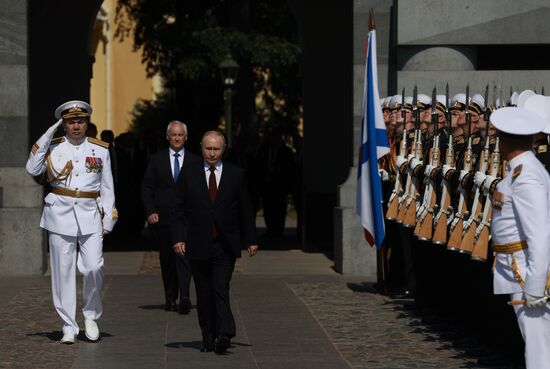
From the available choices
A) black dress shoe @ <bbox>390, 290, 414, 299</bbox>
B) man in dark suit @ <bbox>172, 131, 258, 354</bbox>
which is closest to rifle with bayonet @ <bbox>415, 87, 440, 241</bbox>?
man in dark suit @ <bbox>172, 131, 258, 354</bbox>

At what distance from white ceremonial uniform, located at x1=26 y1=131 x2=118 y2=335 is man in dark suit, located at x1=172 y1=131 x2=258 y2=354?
828 mm

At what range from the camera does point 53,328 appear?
13102mm

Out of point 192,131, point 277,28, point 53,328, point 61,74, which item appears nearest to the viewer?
point 53,328

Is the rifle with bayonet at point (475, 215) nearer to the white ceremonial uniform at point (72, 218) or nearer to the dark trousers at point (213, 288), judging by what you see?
the dark trousers at point (213, 288)

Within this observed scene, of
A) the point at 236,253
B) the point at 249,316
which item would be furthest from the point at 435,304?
the point at 236,253

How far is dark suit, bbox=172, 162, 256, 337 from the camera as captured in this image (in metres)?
11.6

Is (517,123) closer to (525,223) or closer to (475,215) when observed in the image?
(525,223)

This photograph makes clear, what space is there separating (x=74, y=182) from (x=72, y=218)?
0.30 m

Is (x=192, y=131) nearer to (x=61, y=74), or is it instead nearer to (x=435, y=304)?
(x=61, y=74)

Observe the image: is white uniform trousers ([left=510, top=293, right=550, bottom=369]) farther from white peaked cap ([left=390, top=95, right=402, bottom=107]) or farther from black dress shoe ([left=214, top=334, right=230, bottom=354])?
white peaked cap ([left=390, top=95, right=402, bottom=107])

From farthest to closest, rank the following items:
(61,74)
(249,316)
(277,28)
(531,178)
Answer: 1. (277,28)
2. (61,74)
3. (249,316)
4. (531,178)

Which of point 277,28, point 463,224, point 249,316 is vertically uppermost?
point 277,28

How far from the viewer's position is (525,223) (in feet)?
27.7

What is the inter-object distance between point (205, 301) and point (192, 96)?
92.4 ft
